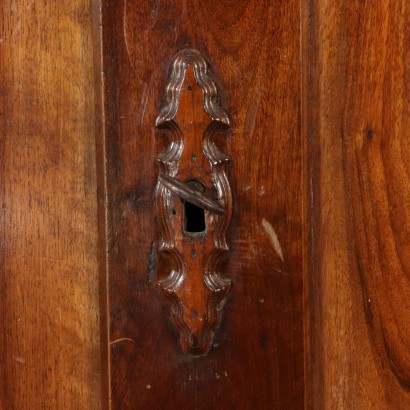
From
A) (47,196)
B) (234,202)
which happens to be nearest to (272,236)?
(234,202)

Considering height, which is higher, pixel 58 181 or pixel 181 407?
pixel 58 181

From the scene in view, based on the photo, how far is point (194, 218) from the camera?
606 mm

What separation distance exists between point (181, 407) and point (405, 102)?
0.36 meters

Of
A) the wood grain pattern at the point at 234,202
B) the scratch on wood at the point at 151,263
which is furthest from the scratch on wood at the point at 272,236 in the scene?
the scratch on wood at the point at 151,263

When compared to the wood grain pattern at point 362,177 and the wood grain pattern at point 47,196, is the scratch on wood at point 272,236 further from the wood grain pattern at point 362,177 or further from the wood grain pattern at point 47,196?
the wood grain pattern at point 47,196

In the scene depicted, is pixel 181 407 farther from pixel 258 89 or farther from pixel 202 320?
pixel 258 89

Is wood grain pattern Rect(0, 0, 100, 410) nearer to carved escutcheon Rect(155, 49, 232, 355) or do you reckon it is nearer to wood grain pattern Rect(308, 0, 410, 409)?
carved escutcheon Rect(155, 49, 232, 355)

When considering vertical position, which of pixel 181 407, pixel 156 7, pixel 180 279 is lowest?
pixel 181 407

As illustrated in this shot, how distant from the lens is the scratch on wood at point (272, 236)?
2.00 ft

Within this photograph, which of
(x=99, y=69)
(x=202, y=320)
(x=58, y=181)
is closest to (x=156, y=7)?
(x=99, y=69)

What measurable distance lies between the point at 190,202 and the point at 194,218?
0.9 inches

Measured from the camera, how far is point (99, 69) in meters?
0.59

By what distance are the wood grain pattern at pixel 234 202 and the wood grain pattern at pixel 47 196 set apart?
0.15ft

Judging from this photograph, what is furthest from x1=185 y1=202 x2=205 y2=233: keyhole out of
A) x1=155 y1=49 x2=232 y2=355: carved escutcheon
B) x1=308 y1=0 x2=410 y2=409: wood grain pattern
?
x1=308 y1=0 x2=410 y2=409: wood grain pattern
